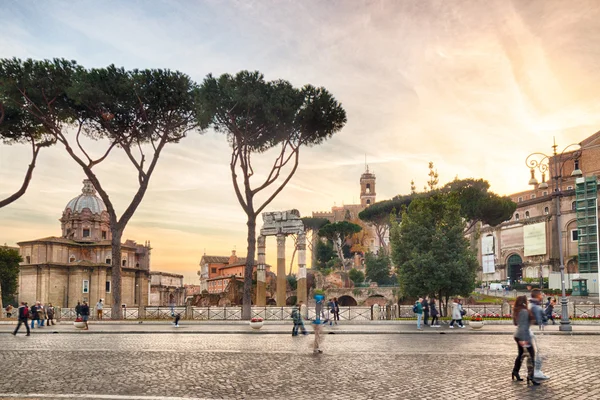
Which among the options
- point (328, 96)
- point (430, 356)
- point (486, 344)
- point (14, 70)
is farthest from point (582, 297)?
point (14, 70)

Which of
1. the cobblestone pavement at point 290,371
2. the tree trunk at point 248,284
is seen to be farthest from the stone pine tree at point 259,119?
the cobblestone pavement at point 290,371

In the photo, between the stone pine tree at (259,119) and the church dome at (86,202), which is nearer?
the stone pine tree at (259,119)

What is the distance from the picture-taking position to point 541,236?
7288cm

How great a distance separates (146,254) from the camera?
290 ft

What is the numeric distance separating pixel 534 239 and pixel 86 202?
60.7m

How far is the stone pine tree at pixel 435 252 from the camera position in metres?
31.6

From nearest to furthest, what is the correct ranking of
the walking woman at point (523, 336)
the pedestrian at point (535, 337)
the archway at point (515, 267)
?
the pedestrian at point (535, 337)
the walking woman at point (523, 336)
the archway at point (515, 267)

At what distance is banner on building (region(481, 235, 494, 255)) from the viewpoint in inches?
3223

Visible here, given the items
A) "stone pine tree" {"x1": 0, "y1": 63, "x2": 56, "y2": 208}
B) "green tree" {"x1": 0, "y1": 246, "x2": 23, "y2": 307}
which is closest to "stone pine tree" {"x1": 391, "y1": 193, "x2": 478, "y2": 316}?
"stone pine tree" {"x1": 0, "y1": 63, "x2": 56, "y2": 208}

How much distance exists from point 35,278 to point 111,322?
127 ft

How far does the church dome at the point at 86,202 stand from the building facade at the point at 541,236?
49.6 m

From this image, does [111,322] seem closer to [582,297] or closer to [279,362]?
[279,362]

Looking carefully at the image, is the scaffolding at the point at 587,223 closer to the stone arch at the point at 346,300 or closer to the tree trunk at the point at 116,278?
the stone arch at the point at 346,300

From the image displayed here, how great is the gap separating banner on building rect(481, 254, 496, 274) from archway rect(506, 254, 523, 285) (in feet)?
7.23
